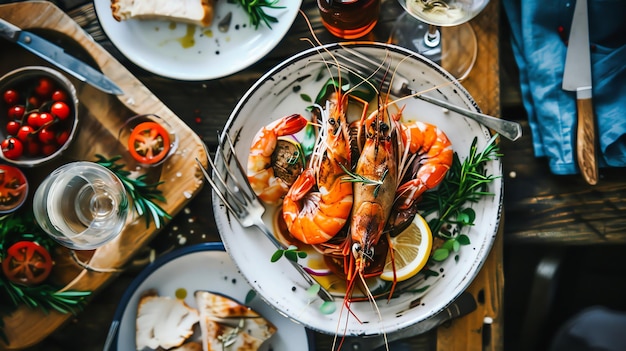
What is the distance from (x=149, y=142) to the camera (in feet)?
4.10

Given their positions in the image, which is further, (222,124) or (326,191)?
(222,124)

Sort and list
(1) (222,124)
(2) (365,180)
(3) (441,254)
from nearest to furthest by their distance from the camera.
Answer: (2) (365,180), (3) (441,254), (1) (222,124)

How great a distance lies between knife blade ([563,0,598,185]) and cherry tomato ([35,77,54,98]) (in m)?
1.09

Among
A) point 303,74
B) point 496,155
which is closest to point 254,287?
point 303,74

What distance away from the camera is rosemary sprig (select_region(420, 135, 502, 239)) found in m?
1.18

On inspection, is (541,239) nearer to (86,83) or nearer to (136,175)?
(136,175)

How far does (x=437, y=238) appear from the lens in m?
1.23

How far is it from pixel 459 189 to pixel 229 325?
56 cm

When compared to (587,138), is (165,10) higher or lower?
higher

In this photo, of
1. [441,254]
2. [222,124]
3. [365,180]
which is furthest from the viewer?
[222,124]

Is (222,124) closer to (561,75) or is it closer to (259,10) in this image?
(259,10)

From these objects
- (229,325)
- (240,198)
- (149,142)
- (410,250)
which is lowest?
(229,325)

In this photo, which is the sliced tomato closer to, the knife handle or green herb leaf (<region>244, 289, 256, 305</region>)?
green herb leaf (<region>244, 289, 256, 305</region>)

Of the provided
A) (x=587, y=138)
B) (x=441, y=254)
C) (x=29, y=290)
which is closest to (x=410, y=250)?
(x=441, y=254)
